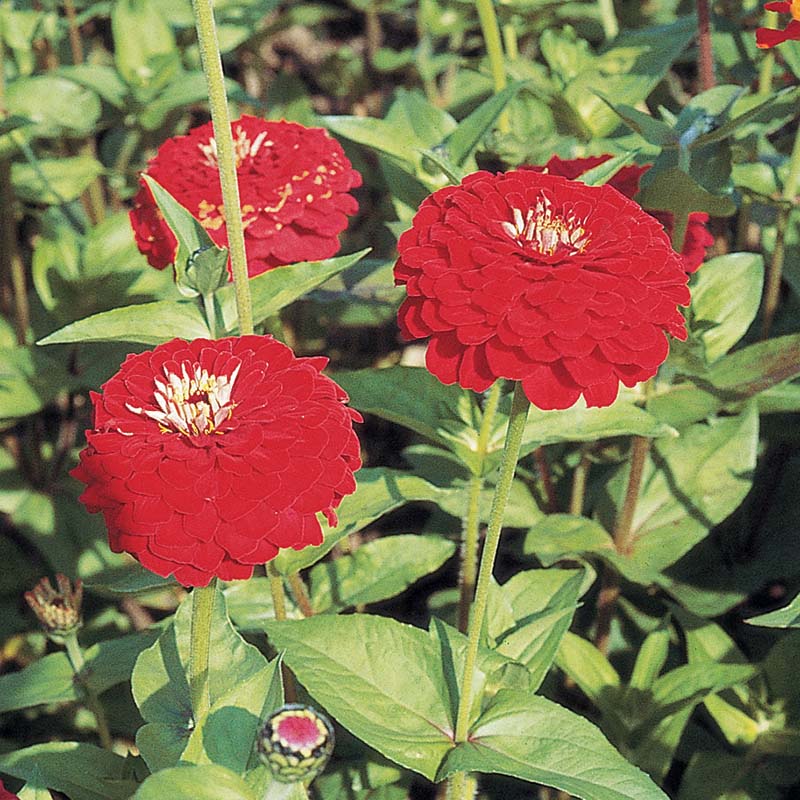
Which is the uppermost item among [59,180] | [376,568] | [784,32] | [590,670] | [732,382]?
[784,32]

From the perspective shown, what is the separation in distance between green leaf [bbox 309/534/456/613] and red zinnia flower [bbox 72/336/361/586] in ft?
1.37

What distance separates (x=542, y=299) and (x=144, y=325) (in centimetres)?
43

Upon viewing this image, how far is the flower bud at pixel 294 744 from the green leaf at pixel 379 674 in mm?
295

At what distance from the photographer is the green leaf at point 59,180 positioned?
1678mm

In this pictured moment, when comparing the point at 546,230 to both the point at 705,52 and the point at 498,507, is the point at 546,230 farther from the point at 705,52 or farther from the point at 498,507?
the point at 705,52

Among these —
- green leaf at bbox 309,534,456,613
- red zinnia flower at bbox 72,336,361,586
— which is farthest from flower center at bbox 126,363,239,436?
green leaf at bbox 309,534,456,613

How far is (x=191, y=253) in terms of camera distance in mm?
1000

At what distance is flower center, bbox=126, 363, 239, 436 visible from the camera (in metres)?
0.83

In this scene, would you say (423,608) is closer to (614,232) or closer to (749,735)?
(749,735)

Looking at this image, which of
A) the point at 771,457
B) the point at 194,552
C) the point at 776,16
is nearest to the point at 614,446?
the point at 771,457

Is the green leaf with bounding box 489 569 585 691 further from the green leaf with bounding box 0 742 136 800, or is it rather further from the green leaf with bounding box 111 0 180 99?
the green leaf with bounding box 111 0 180 99

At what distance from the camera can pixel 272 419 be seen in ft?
2.63

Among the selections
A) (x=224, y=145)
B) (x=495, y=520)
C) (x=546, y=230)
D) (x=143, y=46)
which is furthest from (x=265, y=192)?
(x=143, y=46)

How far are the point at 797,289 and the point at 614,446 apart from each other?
12.5 inches
